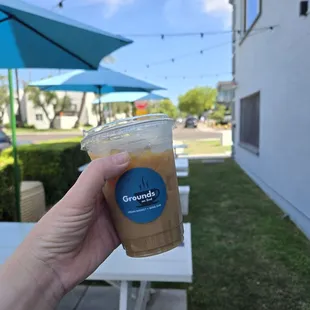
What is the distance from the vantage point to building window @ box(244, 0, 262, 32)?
21.8 ft

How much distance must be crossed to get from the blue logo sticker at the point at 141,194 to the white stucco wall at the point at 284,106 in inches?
143

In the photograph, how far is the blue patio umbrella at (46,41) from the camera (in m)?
2.27

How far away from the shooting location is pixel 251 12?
7.69 metres

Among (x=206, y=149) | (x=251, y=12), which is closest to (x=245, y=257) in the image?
(x=251, y=12)

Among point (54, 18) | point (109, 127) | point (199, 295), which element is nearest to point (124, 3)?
point (54, 18)

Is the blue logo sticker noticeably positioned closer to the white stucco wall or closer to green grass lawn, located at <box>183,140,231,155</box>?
the white stucco wall

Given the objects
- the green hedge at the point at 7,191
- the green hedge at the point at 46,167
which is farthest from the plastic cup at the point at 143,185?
the green hedge at the point at 46,167

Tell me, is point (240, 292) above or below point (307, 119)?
below

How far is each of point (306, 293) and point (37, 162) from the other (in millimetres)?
4190

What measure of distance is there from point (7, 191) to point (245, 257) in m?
2.89

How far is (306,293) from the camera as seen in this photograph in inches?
107

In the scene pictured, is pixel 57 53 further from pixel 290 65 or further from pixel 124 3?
pixel 124 3

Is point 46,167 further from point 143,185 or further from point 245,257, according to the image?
point 143,185

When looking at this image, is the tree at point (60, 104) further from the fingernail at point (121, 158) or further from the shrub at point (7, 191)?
the fingernail at point (121, 158)
